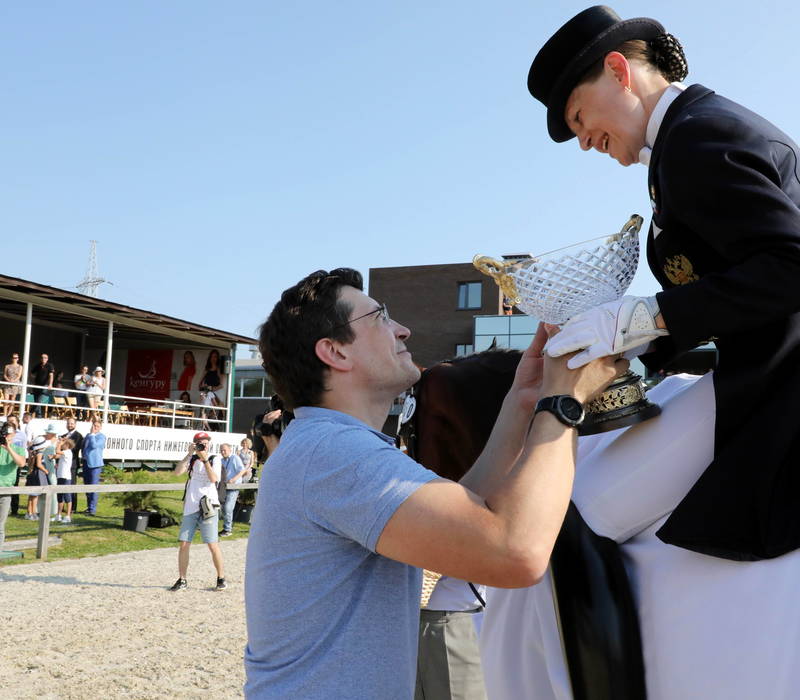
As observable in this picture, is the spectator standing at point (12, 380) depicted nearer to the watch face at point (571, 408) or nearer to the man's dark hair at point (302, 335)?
the man's dark hair at point (302, 335)

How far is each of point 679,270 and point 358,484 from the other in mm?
914

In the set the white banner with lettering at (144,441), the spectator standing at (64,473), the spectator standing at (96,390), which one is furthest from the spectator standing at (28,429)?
the spectator standing at (96,390)

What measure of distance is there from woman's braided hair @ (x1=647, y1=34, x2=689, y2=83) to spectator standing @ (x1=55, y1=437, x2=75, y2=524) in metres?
15.2

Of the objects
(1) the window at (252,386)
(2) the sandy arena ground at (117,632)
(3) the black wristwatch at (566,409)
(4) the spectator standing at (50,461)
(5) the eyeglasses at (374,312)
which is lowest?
(2) the sandy arena ground at (117,632)

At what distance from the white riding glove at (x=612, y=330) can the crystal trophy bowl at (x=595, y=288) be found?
0.10 metres

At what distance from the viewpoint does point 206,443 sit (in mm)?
10961

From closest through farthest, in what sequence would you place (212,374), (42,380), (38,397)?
(38,397) < (42,380) < (212,374)

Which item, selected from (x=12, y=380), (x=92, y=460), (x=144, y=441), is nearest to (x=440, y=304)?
(x=144, y=441)

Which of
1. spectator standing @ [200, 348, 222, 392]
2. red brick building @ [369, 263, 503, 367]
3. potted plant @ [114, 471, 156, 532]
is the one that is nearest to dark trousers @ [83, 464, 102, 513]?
potted plant @ [114, 471, 156, 532]

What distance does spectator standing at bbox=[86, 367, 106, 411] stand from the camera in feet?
78.8

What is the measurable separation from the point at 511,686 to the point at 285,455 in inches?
32.0

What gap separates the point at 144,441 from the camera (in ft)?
81.7

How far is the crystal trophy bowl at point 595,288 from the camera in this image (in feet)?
5.98

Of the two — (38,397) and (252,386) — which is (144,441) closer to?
(38,397)
